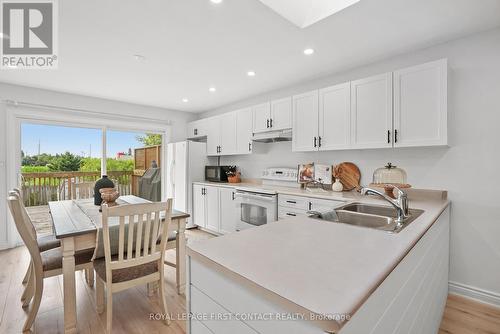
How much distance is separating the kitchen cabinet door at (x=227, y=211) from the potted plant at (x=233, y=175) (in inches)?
15.0

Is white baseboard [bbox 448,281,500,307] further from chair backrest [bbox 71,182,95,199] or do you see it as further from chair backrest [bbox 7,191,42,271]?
chair backrest [bbox 71,182,95,199]

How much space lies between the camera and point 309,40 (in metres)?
2.32

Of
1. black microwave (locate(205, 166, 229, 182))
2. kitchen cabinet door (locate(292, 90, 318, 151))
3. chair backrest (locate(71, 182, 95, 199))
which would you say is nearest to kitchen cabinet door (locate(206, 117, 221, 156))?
black microwave (locate(205, 166, 229, 182))

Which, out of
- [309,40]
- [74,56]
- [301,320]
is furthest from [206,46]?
[301,320]

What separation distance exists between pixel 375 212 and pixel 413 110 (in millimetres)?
1098

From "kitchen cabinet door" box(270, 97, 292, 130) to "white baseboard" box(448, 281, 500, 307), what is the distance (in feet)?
8.15

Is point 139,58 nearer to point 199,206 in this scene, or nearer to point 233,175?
point 233,175

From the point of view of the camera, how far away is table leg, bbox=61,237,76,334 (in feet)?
5.63

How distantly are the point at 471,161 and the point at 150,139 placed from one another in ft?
16.3

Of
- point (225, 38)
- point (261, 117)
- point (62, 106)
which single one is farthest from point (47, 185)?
point (225, 38)

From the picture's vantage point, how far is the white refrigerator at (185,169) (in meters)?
4.49

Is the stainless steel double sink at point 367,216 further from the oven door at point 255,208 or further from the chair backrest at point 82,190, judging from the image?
the chair backrest at point 82,190

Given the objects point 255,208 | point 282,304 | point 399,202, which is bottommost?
point 255,208

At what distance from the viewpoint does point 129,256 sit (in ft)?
5.79
